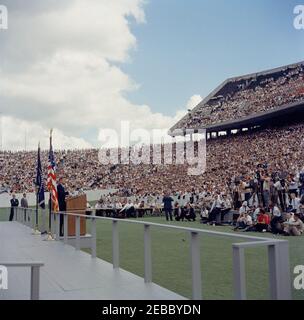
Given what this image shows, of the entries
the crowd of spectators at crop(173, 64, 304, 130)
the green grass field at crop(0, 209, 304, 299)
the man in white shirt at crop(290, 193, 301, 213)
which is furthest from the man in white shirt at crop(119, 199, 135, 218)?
the crowd of spectators at crop(173, 64, 304, 130)

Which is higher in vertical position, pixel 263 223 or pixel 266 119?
pixel 266 119

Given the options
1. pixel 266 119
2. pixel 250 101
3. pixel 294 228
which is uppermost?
pixel 250 101

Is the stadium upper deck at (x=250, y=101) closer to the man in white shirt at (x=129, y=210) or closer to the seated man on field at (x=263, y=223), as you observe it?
the man in white shirt at (x=129, y=210)

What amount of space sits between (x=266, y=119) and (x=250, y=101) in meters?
2.97

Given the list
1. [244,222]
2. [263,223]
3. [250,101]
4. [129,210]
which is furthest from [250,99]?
[263,223]

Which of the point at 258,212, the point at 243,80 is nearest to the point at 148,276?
the point at 258,212

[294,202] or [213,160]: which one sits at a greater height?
[213,160]

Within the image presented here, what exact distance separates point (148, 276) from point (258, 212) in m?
8.93

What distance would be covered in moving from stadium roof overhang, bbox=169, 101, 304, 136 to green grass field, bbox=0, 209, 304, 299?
29.2 m

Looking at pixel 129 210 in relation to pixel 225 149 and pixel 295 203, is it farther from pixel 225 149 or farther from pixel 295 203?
pixel 225 149

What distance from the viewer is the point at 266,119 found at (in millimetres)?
42781

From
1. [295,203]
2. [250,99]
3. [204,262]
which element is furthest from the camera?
[250,99]

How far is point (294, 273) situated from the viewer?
5828 millimetres
